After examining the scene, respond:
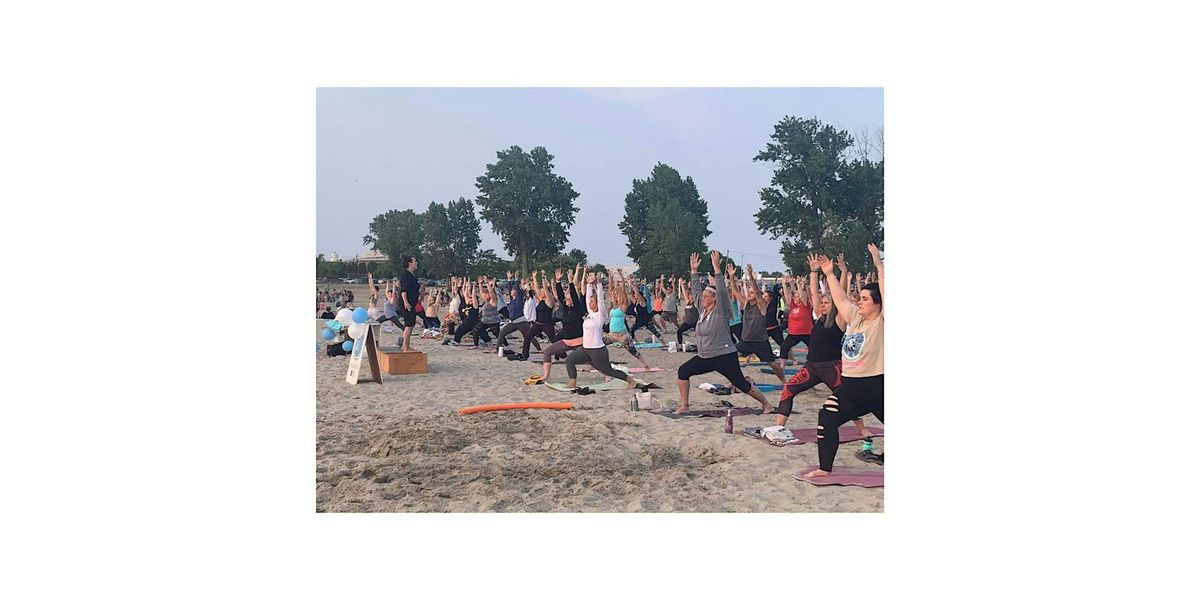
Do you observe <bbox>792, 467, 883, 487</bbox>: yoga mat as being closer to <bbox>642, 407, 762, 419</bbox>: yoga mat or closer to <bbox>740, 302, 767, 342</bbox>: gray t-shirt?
<bbox>642, 407, 762, 419</bbox>: yoga mat

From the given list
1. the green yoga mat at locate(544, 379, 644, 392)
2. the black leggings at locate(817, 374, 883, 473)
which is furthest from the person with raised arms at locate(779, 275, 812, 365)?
the black leggings at locate(817, 374, 883, 473)

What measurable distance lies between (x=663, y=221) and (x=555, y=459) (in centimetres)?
448

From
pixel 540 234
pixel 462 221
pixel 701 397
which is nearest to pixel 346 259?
pixel 462 221

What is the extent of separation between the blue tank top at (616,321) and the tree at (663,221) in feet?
9.06

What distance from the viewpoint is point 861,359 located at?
6.09 metres

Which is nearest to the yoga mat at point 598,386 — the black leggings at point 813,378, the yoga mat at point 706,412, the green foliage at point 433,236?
the yoga mat at point 706,412

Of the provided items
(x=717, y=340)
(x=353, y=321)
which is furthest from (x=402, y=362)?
(x=717, y=340)

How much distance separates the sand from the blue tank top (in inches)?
179

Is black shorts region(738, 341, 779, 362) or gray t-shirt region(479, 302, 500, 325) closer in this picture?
black shorts region(738, 341, 779, 362)

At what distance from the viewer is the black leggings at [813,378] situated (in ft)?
23.9

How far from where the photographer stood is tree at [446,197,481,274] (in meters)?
8.97

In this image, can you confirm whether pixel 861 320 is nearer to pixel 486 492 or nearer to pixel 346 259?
pixel 486 492

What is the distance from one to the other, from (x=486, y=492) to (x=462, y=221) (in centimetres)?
398

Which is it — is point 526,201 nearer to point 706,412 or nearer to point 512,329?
point 706,412
